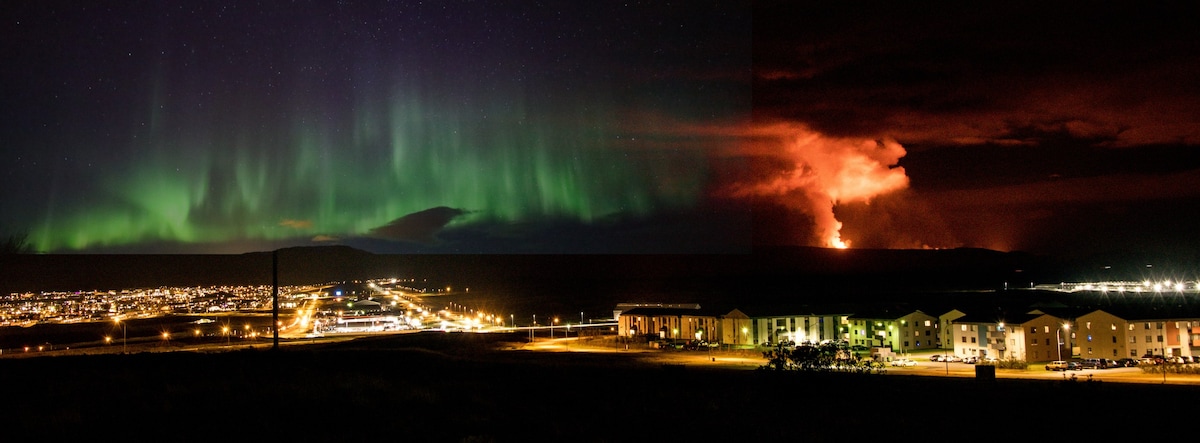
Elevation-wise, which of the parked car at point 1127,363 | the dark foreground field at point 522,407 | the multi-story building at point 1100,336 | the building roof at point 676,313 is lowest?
the parked car at point 1127,363

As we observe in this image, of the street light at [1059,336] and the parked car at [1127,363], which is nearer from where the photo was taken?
the parked car at [1127,363]

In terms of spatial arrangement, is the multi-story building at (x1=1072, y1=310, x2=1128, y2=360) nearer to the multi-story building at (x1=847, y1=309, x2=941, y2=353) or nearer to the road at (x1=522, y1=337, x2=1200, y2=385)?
the road at (x1=522, y1=337, x2=1200, y2=385)

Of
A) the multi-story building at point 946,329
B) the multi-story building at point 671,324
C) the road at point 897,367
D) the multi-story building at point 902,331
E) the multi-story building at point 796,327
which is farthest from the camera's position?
the multi-story building at point 671,324

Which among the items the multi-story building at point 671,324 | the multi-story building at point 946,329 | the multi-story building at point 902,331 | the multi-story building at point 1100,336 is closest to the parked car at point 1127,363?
the multi-story building at point 1100,336

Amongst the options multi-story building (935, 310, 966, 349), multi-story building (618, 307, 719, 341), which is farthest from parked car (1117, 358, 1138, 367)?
multi-story building (618, 307, 719, 341)

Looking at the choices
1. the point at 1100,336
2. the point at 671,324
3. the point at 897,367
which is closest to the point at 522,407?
the point at 897,367

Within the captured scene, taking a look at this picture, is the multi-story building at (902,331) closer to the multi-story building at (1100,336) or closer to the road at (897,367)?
the road at (897,367)

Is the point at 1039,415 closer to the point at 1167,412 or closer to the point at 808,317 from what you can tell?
the point at 1167,412

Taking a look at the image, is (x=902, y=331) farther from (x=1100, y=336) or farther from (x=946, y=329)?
(x=1100, y=336)

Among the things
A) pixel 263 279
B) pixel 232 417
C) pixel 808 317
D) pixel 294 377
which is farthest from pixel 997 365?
pixel 263 279
